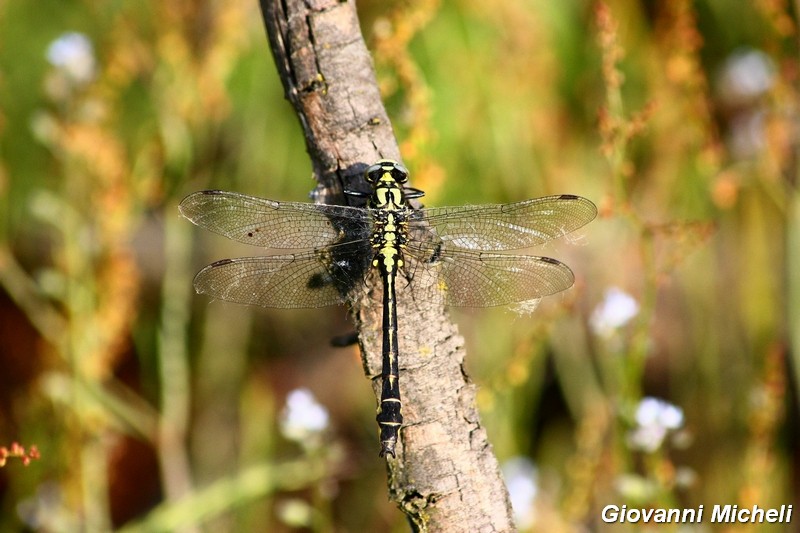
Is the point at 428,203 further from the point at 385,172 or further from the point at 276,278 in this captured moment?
the point at 385,172

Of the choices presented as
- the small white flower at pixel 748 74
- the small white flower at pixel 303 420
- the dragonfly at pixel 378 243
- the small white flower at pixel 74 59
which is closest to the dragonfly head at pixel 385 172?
the dragonfly at pixel 378 243

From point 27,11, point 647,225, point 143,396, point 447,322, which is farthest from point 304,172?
point 447,322

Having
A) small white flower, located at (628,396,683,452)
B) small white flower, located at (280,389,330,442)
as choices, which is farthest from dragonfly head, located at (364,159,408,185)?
small white flower, located at (628,396,683,452)

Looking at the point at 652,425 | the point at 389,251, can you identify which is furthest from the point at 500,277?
the point at 652,425

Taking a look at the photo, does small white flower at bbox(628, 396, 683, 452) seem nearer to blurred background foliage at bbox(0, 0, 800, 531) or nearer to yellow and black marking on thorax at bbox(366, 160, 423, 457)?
blurred background foliage at bbox(0, 0, 800, 531)

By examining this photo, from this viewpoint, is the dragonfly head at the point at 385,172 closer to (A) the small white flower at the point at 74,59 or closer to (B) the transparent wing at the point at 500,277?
(B) the transparent wing at the point at 500,277
